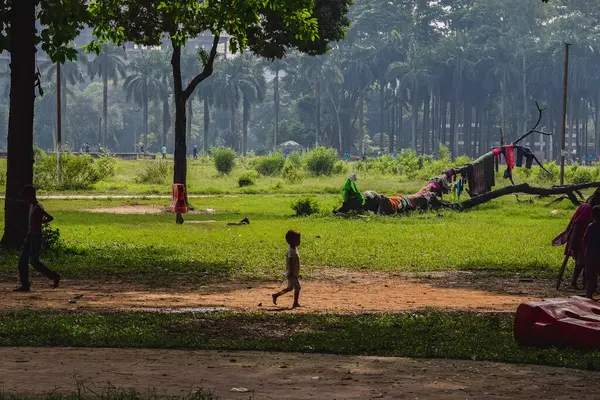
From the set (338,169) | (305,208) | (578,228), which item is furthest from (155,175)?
(578,228)

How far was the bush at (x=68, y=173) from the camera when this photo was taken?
4681 centimetres

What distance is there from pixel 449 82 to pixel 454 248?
9174cm

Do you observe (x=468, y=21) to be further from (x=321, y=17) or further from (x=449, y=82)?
(x=321, y=17)

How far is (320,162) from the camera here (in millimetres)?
60719

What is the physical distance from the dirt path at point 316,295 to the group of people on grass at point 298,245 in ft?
0.88

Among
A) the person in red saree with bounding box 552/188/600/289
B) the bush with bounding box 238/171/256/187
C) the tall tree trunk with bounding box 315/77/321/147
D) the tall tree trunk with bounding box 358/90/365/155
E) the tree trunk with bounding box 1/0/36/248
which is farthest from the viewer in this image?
the tall tree trunk with bounding box 358/90/365/155

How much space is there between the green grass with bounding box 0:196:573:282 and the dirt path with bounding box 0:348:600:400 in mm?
7254

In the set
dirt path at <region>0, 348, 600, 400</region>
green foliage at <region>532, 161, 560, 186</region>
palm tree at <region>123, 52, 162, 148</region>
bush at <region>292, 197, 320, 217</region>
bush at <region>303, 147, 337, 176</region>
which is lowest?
dirt path at <region>0, 348, 600, 400</region>

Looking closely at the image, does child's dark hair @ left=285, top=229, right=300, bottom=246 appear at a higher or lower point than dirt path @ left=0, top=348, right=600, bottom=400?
higher

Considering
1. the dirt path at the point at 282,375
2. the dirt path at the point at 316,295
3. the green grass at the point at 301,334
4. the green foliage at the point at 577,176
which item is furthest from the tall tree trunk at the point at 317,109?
the dirt path at the point at 282,375

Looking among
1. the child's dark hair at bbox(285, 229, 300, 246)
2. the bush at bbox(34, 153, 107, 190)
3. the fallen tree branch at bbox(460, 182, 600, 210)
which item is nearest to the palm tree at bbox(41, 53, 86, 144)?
the bush at bbox(34, 153, 107, 190)

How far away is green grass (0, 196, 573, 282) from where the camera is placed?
18109mm

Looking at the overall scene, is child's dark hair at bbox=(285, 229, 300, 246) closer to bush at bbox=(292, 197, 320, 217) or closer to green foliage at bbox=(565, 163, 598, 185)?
bush at bbox=(292, 197, 320, 217)

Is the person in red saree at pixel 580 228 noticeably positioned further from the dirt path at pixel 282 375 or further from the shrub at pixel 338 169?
the shrub at pixel 338 169
